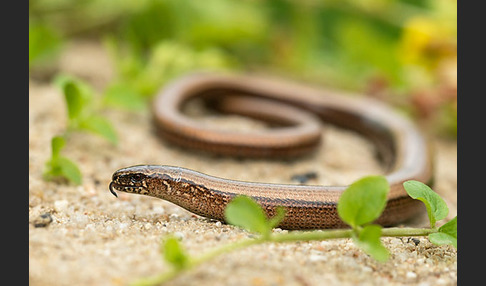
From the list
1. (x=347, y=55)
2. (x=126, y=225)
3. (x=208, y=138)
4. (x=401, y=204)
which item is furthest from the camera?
(x=347, y=55)

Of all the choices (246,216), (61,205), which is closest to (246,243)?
(246,216)

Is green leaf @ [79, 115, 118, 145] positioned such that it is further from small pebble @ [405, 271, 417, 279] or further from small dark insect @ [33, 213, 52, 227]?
small pebble @ [405, 271, 417, 279]

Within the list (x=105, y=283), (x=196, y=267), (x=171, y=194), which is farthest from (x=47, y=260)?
(x=171, y=194)

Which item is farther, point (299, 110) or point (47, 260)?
point (299, 110)

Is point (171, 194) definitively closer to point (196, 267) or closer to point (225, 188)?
point (225, 188)

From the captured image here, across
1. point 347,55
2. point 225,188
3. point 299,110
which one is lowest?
point 225,188

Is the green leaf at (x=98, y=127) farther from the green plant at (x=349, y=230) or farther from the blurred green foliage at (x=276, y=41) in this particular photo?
the green plant at (x=349, y=230)

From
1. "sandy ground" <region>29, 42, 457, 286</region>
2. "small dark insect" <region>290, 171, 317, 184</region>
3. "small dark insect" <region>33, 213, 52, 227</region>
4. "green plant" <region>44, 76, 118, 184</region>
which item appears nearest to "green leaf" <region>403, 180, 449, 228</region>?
"sandy ground" <region>29, 42, 457, 286</region>
